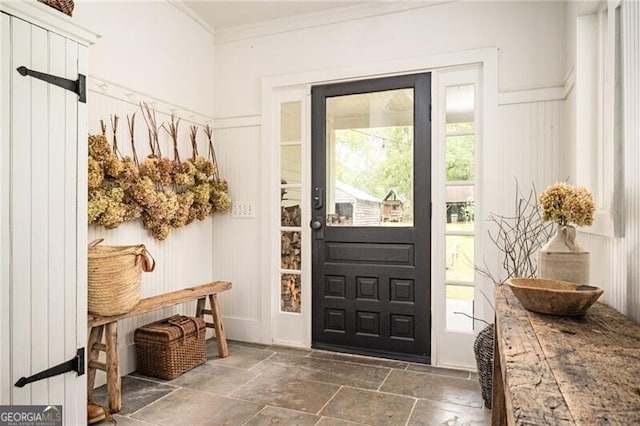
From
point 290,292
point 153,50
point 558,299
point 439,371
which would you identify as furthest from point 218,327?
point 558,299

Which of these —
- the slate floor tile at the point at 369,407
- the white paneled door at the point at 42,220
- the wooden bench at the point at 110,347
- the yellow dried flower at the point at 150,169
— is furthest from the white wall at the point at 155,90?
the slate floor tile at the point at 369,407

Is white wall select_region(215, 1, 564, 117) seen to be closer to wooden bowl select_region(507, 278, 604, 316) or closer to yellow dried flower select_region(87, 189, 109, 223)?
yellow dried flower select_region(87, 189, 109, 223)

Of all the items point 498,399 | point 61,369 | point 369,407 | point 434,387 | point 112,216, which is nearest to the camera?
point 498,399

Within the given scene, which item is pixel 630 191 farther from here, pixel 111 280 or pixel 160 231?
pixel 160 231

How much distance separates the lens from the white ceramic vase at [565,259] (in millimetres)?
1365

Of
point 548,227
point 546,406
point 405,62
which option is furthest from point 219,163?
point 546,406

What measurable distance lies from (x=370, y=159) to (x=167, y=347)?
2.04 metres

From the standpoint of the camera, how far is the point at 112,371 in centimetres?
213

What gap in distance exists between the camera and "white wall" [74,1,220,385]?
8.20 ft

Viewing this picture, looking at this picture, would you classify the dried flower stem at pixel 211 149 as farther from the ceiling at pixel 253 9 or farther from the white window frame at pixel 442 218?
the white window frame at pixel 442 218

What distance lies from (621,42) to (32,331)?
2625 millimetres

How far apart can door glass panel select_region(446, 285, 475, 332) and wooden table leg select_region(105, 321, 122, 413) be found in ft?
7.31

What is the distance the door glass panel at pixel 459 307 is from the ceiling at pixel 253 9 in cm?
235

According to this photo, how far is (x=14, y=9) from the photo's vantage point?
4.99 feet
